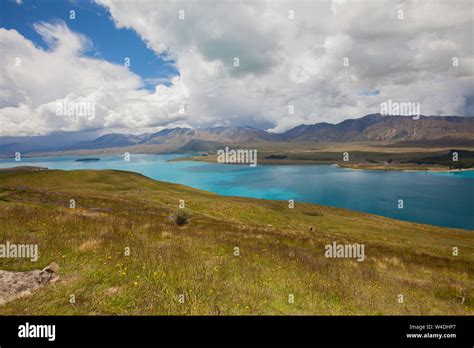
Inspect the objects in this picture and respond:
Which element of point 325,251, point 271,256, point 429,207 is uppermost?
point 271,256

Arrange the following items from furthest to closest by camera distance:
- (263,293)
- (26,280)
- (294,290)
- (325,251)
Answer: (325,251)
(294,290)
(263,293)
(26,280)

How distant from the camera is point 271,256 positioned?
45.2 ft

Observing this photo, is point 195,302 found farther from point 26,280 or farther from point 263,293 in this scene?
point 26,280

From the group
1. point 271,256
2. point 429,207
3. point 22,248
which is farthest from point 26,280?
point 429,207

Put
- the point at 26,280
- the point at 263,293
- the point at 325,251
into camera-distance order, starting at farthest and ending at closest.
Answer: the point at 325,251, the point at 263,293, the point at 26,280

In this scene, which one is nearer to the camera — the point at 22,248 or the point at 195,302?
the point at 195,302
